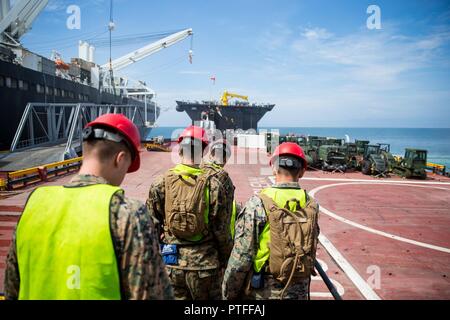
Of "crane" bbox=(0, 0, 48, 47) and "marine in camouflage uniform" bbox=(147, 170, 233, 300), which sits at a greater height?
"crane" bbox=(0, 0, 48, 47)

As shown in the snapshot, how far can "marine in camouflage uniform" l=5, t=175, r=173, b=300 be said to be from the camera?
1307 millimetres

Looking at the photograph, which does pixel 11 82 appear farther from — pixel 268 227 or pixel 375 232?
pixel 375 232

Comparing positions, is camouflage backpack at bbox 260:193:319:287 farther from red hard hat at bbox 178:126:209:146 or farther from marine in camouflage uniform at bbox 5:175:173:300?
red hard hat at bbox 178:126:209:146

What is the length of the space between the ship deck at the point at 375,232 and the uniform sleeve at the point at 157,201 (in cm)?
230

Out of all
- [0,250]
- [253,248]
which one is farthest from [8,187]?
[253,248]

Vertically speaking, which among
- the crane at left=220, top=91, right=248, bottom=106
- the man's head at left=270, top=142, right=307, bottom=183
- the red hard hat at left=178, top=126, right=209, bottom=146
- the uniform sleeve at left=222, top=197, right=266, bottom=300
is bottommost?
the uniform sleeve at left=222, top=197, right=266, bottom=300

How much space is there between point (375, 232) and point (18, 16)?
37799mm

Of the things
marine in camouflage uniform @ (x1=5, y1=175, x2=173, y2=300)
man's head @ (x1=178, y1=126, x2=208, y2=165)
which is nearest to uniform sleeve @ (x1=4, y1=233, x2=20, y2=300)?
marine in camouflage uniform @ (x1=5, y1=175, x2=173, y2=300)

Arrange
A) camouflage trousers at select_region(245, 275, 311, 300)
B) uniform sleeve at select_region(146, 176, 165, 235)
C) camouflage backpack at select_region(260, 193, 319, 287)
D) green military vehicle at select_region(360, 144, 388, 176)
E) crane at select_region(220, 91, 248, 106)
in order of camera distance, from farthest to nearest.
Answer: crane at select_region(220, 91, 248, 106) < green military vehicle at select_region(360, 144, 388, 176) < uniform sleeve at select_region(146, 176, 165, 235) < camouflage trousers at select_region(245, 275, 311, 300) < camouflage backpack at select_region(260, 193, 319, 287)

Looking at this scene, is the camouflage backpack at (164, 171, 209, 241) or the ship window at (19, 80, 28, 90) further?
the ship window at (19, 80, 28, 90)

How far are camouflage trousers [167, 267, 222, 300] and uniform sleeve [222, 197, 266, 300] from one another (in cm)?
47

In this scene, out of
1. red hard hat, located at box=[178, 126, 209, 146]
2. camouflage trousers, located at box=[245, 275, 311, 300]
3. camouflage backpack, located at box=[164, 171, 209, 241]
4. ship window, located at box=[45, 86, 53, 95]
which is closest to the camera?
camouflage trousers, located at box=[245, 275, 311, 300]
